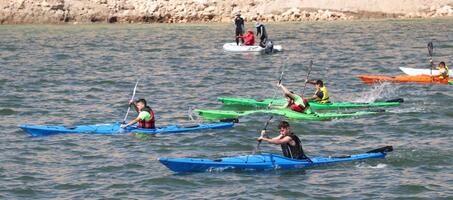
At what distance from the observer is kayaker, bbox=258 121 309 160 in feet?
67.9

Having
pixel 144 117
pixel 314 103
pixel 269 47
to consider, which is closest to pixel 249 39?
pixel 269 47

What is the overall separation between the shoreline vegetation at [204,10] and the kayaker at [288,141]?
4376 cm

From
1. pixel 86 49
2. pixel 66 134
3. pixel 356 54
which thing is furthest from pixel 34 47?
pixel 66 134

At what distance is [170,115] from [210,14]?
3709 centimetres

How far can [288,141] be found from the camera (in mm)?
20781

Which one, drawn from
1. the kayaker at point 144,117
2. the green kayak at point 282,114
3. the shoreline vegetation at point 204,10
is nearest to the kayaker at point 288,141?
the kayaker at point 144,117

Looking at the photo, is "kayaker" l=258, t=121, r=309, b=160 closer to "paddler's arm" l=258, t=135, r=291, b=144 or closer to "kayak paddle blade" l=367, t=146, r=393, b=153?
"paddler's arm" l=258, t=135, r=291, b=144

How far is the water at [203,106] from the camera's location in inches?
788

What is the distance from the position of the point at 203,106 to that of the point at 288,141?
34.2 feet

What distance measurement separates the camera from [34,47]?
5159 centimetres

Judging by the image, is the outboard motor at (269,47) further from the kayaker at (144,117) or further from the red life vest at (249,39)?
the kayaker at (144,117)

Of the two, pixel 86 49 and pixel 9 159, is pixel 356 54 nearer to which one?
pixel 86 49

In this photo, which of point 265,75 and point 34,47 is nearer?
point 265,75

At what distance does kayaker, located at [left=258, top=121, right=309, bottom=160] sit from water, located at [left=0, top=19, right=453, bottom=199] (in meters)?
0.43
